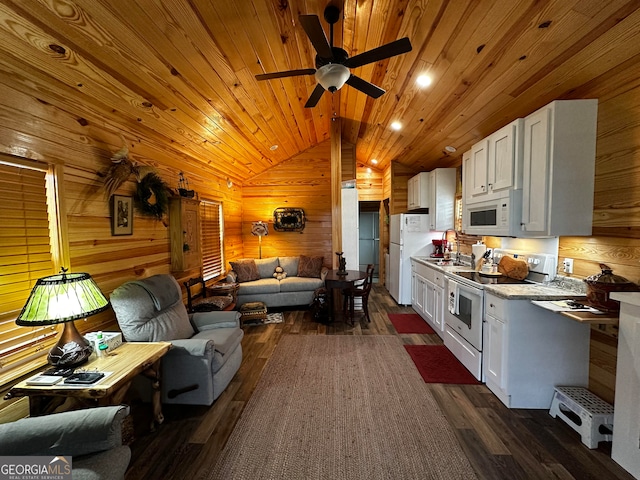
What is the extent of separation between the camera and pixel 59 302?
148 cm

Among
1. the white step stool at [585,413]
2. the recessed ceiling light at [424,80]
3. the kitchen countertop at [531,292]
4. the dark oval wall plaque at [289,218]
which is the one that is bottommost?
the white step stool at [585,413]

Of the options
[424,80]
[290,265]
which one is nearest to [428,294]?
[290,265]

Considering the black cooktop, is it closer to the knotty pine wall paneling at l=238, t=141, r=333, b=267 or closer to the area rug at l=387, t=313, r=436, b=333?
the area rug at l=387, t=313, r=436, b=333

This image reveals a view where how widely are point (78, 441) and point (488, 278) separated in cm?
331

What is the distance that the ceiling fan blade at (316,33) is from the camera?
→ 1.46 metres

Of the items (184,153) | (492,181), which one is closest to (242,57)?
(184,153)

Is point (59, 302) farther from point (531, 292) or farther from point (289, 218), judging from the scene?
point (289, 218)

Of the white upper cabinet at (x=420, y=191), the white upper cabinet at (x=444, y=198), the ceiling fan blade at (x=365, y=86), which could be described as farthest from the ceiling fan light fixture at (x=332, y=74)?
the white upper cabinet at (x=420, y=191)

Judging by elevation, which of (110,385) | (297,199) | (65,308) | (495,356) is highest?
(297,199)

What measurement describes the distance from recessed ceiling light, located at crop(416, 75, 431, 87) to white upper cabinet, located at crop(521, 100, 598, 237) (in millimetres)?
951

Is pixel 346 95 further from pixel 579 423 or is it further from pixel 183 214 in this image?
pixel 579 423

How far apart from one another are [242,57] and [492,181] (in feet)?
8.58

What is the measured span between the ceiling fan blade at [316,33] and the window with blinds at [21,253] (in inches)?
73.3

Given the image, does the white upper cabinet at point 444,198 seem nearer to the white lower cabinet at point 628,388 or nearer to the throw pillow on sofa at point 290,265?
the throw pillow on sofa at point 290,265
